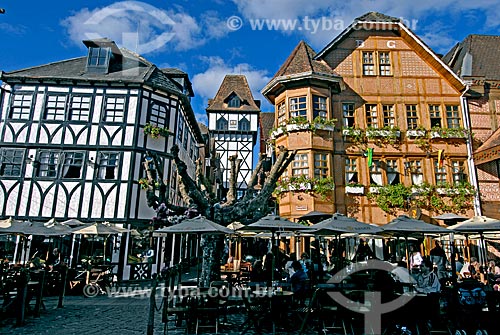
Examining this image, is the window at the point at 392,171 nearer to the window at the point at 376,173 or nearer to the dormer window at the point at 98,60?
the window at the point at 376,173

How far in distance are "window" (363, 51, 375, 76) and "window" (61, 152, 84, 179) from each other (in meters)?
16.0

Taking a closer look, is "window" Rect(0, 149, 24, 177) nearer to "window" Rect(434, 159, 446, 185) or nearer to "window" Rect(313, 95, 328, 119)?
"window" Rect(313, 95, 328, 119)

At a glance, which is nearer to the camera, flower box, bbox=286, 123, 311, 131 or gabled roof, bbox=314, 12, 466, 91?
flower box, bbox=286, 123, 311, 131

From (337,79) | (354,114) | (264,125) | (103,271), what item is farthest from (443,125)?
(264,125)

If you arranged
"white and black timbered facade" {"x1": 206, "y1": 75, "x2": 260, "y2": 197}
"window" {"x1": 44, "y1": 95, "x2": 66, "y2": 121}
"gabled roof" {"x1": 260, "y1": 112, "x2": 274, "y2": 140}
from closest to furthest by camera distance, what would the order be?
"window" {"x1": 44, "y1": 95, "x2": 66, "y2": 121} → "white and black timbered facade" {"x1": 206, "y1": 75, "x2": 260, "y2": 197} → "gabled roof" {"x1": 260, "y1": 112, "x2": 274, "y2": 140}

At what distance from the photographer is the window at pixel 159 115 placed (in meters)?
19.9


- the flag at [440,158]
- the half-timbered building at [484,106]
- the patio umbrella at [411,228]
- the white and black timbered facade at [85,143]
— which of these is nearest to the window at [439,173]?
the flag at [440,158]

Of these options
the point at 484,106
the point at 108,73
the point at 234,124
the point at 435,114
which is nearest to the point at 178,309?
the point at 108,73

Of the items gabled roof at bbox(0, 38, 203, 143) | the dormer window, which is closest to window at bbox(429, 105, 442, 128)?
gabled roof at bbox(0, 38, 203, 143)

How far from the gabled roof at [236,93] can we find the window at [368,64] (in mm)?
18754

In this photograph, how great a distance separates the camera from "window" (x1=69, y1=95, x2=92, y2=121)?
1915cm

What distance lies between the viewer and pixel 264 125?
38594 mm

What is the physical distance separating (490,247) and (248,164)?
21.7 meters

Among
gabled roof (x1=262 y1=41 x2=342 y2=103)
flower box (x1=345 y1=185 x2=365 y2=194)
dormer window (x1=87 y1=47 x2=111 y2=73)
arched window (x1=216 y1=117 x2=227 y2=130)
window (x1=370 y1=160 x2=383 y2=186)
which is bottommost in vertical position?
flower box (x1=345 y1=185 x2=365 y2=194)
